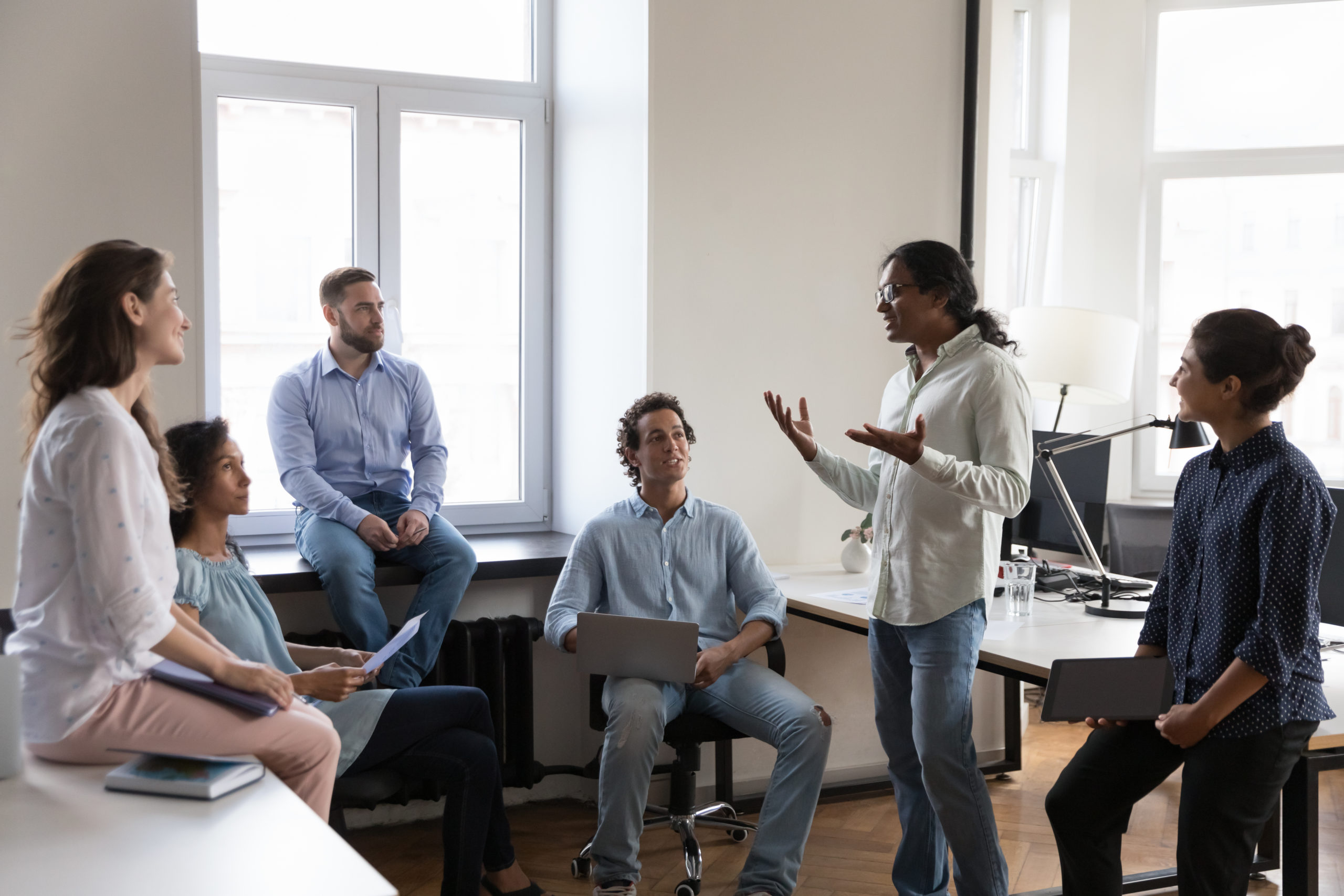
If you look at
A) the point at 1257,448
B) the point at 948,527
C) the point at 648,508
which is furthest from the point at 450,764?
the point at 1257,448

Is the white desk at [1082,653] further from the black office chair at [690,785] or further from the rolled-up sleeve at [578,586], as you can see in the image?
the rolled-up sleeve at [578,586]

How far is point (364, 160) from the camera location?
3.87 m

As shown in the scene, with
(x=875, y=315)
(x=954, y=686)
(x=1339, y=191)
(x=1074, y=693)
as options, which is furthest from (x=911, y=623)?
(x=1339, y=191)

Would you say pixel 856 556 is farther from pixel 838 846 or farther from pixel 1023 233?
pixel 1023 233

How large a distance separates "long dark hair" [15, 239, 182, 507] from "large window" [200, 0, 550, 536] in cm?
190

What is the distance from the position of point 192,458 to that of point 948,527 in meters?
1.66

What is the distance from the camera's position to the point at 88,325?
1.79 meters

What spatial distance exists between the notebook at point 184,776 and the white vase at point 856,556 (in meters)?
2.40

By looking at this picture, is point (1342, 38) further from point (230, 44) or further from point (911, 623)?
point (230, 44)

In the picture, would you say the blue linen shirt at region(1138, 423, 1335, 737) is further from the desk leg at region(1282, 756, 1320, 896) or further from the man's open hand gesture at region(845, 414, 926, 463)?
the man's open hand gesture at region(845, 414, 926, 463)

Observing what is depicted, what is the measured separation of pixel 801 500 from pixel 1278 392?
2051 millimetres

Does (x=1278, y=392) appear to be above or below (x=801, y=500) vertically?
above

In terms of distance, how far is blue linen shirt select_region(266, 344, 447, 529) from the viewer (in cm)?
335

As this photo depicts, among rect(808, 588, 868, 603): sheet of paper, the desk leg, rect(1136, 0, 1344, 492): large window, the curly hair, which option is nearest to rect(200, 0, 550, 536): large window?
the curly hair
